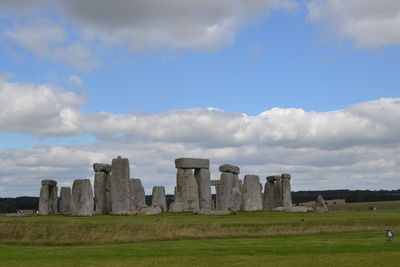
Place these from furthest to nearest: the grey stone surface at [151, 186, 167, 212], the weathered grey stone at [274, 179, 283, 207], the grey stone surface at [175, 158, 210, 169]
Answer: the weathered grey stone at [274, 179, 283, 207], the grey stone surface at [151, 186, 167, 212], the grey stone surface at [175, 158, 210, 169]

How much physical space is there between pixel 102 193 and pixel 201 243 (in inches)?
712

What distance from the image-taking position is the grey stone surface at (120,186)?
122 feet

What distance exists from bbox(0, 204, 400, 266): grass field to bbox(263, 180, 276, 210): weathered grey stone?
55.9 feet

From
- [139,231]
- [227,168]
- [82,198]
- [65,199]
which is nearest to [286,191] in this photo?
[227,168]

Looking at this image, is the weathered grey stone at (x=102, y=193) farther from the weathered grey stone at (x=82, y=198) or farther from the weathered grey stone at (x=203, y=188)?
the weathered grey stone at (x=203, y=188)

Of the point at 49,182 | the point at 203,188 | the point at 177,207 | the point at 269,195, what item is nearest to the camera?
the point at 177,207

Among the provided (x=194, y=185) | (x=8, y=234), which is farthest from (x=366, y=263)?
(x=194, y=185)

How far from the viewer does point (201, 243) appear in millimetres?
22000

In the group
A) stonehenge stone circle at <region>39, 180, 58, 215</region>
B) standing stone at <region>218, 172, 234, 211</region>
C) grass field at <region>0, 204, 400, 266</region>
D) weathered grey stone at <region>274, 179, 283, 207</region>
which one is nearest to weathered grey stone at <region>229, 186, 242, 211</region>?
standing stone at <region>218, 172, 234, 211</region>

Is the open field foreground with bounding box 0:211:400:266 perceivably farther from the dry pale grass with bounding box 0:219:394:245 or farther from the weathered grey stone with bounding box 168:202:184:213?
the weathered grey stone with bounding box 168:202:184:213

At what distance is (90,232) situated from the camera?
85.3 ft

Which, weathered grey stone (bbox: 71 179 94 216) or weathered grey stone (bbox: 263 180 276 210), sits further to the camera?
weathered grey stone (bbox: 263 180 276 210)

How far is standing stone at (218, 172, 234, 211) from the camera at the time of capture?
138ft

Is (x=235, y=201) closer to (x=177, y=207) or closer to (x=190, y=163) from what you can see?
(x=190, y=163)
